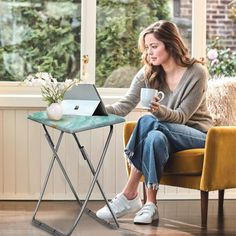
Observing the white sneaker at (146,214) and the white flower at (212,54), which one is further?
the white flower at (212,54)

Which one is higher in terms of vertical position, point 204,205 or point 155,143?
point 155,143

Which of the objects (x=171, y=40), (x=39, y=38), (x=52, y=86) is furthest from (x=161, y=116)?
(x=39, y=38)

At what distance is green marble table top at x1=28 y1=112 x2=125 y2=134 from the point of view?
134 inches

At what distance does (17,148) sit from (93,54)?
0.91m

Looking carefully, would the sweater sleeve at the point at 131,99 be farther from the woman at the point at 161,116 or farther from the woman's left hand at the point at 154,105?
the woman's left hand at the point at 154,105

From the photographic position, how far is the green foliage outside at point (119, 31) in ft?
16.4

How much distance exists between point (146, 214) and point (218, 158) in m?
0.53

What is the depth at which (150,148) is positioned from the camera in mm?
3758

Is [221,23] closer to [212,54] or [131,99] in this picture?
[212,54]

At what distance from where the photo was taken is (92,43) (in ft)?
16.3

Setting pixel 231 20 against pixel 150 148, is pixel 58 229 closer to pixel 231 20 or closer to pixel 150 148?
pixel 150 148

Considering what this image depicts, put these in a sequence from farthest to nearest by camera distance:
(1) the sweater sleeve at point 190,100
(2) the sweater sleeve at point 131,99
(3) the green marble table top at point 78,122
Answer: (2) the sweater sleeve at point 131,99
(1) the sweater sleeve at point 190,100
(3) the green marble table top at point 78,122

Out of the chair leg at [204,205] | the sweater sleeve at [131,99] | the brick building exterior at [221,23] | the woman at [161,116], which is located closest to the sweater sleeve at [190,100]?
the woman at [161,116]

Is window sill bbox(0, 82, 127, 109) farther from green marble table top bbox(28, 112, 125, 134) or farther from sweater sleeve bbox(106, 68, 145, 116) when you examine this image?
green marble table top bbox(28, 112, 125, 134)
